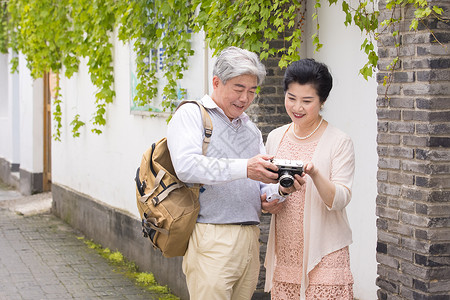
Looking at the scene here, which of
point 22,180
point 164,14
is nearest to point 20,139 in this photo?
point 22,180

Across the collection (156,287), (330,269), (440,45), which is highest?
(440,45)

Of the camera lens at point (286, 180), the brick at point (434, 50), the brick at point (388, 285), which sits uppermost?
the brick at point (434, 50)

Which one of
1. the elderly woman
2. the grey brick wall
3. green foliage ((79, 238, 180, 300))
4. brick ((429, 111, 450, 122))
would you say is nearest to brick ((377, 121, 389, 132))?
the grey brick wall

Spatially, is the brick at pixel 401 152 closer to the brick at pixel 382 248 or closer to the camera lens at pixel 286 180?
the brick at pixel 382 248

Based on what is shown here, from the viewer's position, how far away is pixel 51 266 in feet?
26.9

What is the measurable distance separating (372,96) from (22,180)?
33.1ft

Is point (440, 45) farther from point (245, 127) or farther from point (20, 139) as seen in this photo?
point (20, 139)

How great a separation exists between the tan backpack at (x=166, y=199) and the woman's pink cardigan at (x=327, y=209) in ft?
1.77

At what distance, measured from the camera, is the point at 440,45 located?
13.1 feet

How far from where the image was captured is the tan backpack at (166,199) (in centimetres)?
366

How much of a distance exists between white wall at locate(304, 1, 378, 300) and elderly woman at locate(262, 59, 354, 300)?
149 cm

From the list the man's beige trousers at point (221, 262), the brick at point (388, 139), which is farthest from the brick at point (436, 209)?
the man's beige trousers at point (221, 262)

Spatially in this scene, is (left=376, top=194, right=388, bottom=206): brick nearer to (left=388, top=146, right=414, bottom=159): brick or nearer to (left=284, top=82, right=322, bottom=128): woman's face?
(left=388, top=146, right=414, bottom=159): brick

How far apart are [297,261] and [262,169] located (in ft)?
1.88
